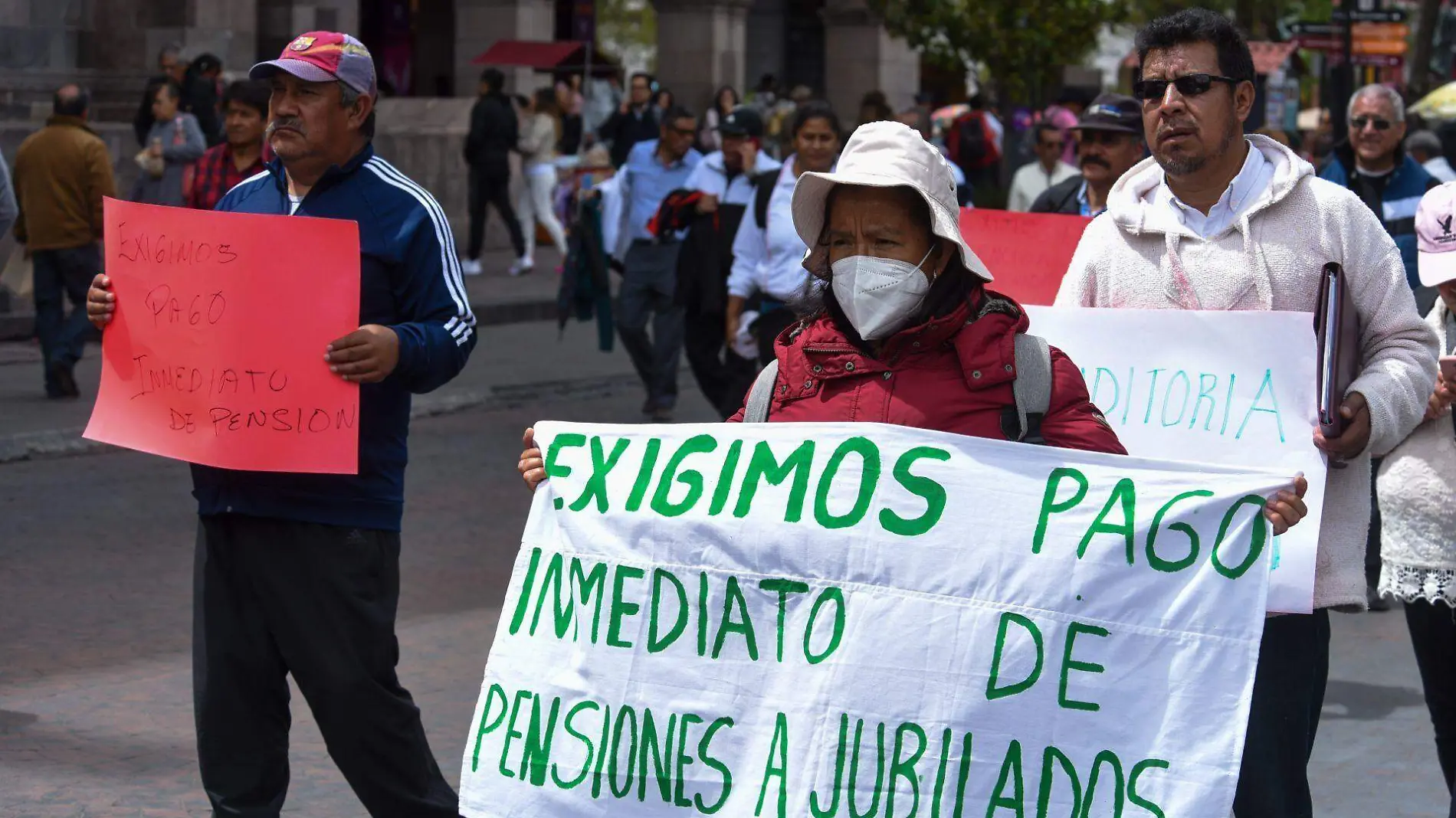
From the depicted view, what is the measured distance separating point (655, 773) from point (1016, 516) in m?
0.72

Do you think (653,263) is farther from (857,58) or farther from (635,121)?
(857,58)

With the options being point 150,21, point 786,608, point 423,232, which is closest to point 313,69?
point 423,232

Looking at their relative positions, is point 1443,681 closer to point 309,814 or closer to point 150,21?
point 309,814

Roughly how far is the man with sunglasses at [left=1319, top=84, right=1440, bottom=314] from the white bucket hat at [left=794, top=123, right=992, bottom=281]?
522cm

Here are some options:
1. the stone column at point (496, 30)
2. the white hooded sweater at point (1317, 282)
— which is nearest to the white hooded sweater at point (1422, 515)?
the white hooded sweater at point (1317, 282)

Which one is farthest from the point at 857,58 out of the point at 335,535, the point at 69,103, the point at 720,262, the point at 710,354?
the point at 335,535

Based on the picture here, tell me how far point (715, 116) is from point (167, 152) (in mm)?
14845

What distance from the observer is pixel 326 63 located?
14.3ft

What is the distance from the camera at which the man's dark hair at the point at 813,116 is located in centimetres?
835

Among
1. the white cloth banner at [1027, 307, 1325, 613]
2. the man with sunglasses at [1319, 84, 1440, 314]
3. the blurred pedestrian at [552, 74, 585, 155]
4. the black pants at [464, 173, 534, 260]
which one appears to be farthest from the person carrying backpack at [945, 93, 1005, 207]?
the white cloth banner at [1027, 307, 1325, 613]

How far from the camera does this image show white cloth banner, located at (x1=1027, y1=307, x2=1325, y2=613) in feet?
12.7

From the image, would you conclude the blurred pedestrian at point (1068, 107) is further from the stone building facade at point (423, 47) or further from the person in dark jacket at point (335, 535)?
the person in dark jacket at point (335, 535)

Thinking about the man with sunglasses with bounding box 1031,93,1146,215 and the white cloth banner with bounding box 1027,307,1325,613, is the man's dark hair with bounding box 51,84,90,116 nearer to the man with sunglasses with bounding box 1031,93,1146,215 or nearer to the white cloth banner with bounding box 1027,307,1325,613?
the man with sunglasses with bounding box 1031,93,1146,215

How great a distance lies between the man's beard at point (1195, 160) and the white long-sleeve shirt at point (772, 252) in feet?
15.5
